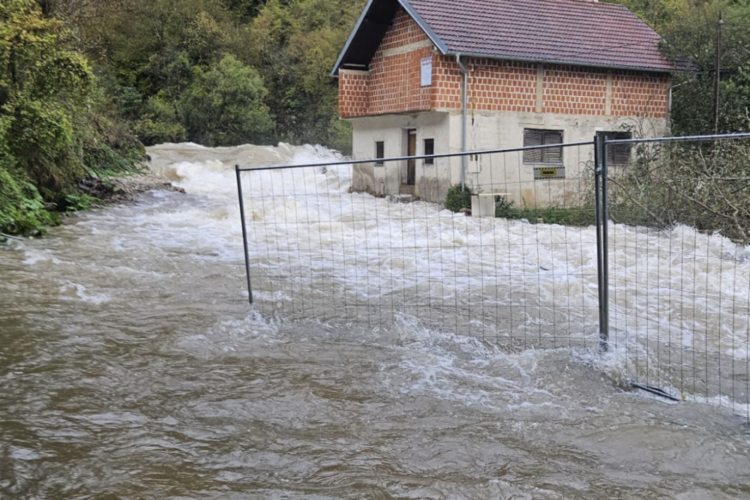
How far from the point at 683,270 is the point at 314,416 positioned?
6.61m

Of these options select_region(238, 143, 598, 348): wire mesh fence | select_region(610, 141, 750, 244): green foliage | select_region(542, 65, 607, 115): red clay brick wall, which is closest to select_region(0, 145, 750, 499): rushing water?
select_region(238, 143, 598, 348): wire mesh fence

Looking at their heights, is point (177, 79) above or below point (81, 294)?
above

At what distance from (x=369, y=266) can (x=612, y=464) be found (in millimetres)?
6555

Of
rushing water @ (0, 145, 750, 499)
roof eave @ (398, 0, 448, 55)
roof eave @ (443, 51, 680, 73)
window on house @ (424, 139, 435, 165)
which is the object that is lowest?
rushing water @ (0, 145, 750, 499)

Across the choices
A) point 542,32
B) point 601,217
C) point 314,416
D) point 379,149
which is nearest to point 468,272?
point 601,217

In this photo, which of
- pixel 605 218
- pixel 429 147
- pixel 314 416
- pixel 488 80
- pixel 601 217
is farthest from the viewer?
pixel 429 147

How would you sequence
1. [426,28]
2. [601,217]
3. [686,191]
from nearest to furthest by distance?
[601,217], [686,191], [426,28]

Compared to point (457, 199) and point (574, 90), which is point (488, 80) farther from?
point (457, 199)

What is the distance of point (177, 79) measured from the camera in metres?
37.1

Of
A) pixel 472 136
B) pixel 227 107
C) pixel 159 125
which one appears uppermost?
pixel 227 107

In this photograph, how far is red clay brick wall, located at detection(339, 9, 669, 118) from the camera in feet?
59.0

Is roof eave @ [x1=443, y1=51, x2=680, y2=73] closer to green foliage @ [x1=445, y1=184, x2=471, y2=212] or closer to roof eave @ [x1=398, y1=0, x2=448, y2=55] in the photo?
roof eave @ [x1=398, y1=0, x2=448, y2=55]

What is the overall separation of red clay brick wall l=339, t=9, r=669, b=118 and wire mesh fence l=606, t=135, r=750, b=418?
6163 mm

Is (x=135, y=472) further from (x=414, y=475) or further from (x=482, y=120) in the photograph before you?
(x=482, y=120)
